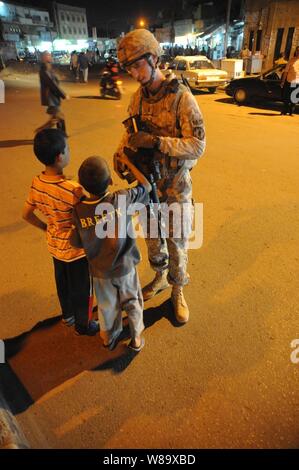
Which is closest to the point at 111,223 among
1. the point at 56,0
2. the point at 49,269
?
the point at 49,269

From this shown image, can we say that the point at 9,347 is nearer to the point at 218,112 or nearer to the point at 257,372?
the point at 257,372

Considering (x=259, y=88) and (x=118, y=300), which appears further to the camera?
(x=259, y=88)

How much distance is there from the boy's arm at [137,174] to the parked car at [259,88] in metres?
10.0

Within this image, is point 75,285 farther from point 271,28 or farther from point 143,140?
point 271,28

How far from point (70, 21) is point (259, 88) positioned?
82.8 metres

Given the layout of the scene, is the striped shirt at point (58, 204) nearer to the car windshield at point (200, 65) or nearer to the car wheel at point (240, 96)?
the car wheel at point (240, 96)

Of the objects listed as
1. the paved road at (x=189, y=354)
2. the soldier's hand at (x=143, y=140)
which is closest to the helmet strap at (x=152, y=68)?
the soldier's hand at (x=143, y=140)

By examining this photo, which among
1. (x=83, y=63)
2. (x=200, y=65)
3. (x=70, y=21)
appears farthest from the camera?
(x=70, y=21)

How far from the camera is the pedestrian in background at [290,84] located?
9.30 metres

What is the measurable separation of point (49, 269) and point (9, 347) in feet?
3.34

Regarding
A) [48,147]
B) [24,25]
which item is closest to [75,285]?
[48,147]

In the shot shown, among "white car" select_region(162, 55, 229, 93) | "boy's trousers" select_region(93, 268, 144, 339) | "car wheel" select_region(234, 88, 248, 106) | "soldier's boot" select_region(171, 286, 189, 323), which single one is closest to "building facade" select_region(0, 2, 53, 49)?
"white car" select_region(162, 55, 229, 93)

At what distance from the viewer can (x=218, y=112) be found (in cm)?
1061

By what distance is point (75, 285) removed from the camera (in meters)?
2.31
